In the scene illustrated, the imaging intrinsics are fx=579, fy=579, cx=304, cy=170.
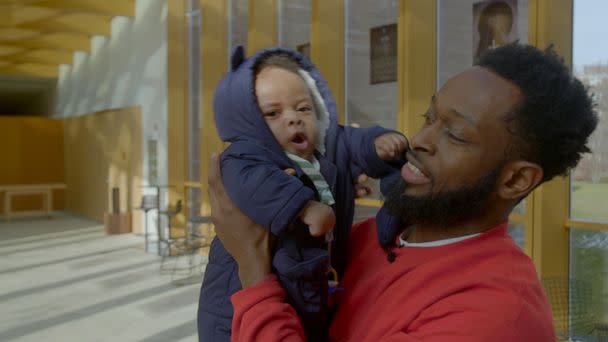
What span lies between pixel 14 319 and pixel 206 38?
18.2 feet

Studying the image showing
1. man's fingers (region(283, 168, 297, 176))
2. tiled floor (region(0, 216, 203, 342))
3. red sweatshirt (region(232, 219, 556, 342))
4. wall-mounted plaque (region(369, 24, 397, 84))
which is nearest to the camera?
red sweatshirt (region(232, 219, 556, 342))

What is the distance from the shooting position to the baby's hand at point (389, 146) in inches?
→ 56.6

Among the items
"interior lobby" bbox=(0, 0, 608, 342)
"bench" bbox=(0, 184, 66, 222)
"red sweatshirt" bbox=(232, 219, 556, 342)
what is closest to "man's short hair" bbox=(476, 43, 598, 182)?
"red sweatshirt" bbox=(232, 219, 556, 342)

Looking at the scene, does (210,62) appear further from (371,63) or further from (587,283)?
(587,283)

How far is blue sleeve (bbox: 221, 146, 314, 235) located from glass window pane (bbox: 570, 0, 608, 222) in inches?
157

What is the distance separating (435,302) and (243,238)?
0.42 metres

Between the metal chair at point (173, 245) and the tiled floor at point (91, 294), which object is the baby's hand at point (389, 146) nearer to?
the tiled floor at point (91, 294)

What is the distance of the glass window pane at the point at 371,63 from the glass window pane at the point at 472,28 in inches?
24.5

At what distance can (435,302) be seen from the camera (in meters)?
1.08

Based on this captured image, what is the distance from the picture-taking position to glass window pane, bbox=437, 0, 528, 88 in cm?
508

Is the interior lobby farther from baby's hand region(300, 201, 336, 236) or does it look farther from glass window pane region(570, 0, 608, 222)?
baby's hand region(300, 201, 336, 236)

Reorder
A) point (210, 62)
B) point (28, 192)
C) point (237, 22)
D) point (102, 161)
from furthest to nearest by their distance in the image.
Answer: point (28, 192) → point (102, 161) → point (210, 62) → point (237, 22)

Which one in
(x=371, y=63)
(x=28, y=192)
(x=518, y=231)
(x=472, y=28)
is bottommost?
(x=28, y=192)

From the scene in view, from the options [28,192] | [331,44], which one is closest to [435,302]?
[331,44]
